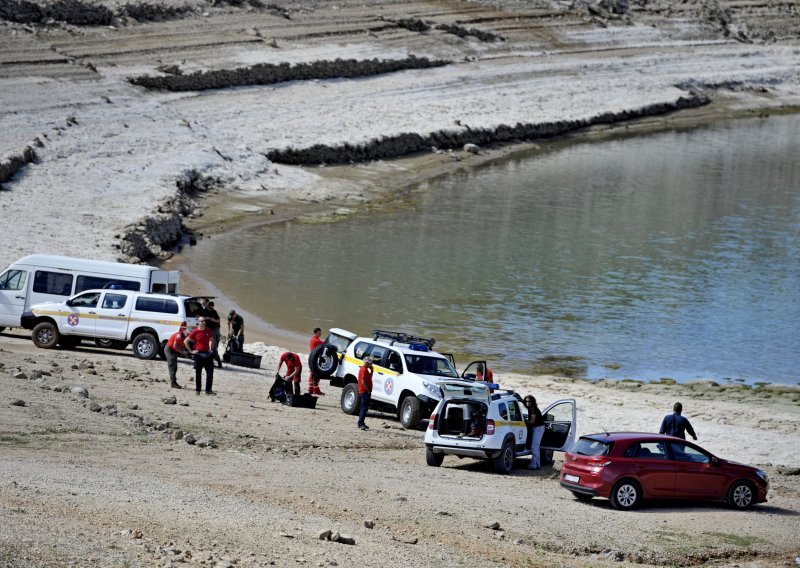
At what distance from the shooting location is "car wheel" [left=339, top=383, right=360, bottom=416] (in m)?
25.0

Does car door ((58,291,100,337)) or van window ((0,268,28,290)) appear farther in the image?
van window ((0,268,28,290))

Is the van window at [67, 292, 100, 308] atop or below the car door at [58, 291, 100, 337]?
atop

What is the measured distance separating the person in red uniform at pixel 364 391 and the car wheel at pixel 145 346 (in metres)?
6.52

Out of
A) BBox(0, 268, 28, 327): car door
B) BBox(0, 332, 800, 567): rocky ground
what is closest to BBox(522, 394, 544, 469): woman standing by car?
BBox(0, 332, 800, 567): rocky ground

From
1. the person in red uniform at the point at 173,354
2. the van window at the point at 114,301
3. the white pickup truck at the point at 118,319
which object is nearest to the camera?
the person in red uniform at the point at 173,354

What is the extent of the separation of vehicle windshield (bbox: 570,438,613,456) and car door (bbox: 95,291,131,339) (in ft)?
41.9

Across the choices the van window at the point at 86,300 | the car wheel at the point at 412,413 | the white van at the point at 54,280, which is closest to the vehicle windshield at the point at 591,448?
the car wheel at the point at 412,413

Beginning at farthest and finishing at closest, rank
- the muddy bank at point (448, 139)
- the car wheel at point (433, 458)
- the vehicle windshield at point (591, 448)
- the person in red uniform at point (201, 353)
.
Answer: the muddy bank at point (448, 139)
the person in red uniform at point (201, 353)
the car wheel at point (433, 458)
the vehicle windshield at point (591, 448)

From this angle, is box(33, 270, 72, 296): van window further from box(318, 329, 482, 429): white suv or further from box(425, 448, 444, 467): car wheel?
box(425, 448, 444, 467): car wheel

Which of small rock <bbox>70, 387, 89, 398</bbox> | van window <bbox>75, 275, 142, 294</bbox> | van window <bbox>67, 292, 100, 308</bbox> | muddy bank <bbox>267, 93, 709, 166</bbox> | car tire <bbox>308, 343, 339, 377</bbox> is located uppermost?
muddy bank <bbox>267, 93, 709, 166</bbox>

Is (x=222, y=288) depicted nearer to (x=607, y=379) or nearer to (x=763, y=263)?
(x=607, y=379)

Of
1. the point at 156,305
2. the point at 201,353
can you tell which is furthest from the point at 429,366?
the point at 156,305

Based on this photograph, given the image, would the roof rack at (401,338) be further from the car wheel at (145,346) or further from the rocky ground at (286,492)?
the car wheel at (145,346)

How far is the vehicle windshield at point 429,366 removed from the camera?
80.8 feet
